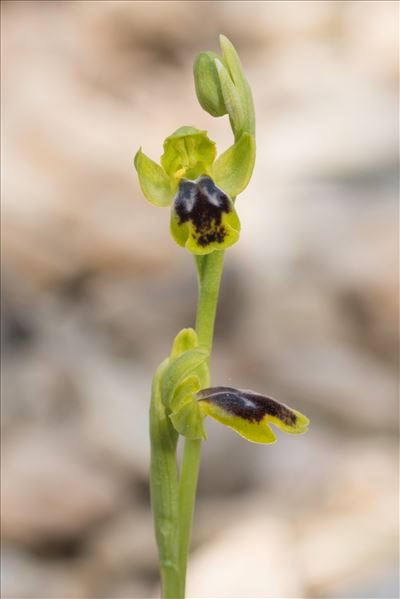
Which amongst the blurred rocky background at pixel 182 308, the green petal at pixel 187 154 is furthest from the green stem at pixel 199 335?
the blurred rocky background at pixel 182 308

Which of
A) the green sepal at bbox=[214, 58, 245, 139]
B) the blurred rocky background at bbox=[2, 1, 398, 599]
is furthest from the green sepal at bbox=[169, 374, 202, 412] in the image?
the blurred rocky background at bbox=[2, 1, 398, 599]

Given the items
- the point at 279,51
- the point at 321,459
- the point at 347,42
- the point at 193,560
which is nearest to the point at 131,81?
the point at 279,51

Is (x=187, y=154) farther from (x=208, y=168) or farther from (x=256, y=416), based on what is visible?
(x=256, y=416)

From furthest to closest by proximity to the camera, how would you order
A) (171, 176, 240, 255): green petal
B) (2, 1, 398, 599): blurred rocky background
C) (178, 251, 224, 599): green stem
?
1. (2, 1, 398, 599): blurred rocky background
2. (178, 251, 224, 599): green stem
3. (171, 176, 240, 255): green petal

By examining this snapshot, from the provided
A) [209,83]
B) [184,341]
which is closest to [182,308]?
[184,341]

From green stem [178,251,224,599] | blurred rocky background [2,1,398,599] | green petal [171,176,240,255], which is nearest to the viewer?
green petal [171,176,240,255]

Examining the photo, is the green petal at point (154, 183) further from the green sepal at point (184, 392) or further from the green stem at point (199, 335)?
the green sepal at point (184, 392)

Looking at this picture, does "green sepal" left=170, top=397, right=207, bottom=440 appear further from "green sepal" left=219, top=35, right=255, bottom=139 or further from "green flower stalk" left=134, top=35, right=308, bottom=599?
"green sepal" left=219, top=35, right=255, bottom=139
